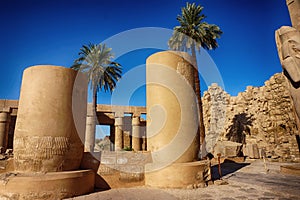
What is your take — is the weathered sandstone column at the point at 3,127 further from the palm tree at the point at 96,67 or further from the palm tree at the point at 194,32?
the palm tree at the point at 194,32

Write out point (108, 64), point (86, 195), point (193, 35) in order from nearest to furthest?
point (86, 195) < point (193, 35) < point (108, 64)

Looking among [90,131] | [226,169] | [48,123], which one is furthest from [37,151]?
[90,131]

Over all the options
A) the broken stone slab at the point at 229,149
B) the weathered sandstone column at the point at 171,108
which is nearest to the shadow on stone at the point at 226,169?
the broken stone slab at the point at 229,149

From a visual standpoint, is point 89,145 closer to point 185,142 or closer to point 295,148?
point 185,142

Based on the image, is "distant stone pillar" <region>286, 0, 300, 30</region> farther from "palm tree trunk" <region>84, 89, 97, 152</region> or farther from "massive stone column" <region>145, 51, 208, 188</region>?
"palm tree trunk" <region>84, 89, 97, 152</region>

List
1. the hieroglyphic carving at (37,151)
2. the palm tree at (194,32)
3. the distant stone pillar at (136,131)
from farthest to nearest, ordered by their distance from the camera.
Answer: the distant stone pillar at (136,131) < the palm tree at (194,32) < the hieroglyphic carving at (37,151)

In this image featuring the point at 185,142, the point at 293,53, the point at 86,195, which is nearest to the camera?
the point at 293,53

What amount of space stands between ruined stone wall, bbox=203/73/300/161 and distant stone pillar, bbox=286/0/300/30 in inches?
583

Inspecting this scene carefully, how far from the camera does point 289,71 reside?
120 inches

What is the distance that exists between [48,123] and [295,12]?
5939 mm

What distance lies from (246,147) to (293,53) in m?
16.5

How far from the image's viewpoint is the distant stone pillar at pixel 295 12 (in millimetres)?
3724

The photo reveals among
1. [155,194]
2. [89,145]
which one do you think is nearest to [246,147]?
[89,145]

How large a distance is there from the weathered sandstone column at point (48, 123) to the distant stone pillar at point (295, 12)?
5342 mm
